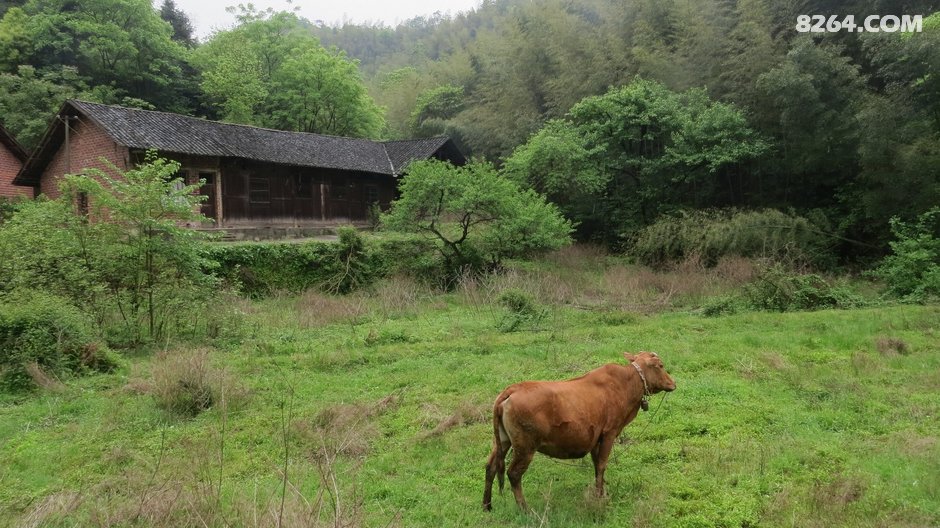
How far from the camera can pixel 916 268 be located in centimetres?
1466

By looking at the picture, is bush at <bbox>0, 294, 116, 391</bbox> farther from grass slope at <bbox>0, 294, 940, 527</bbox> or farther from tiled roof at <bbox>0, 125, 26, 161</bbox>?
tiled roof at <bbox>0, 125, 26, 161</bbox>

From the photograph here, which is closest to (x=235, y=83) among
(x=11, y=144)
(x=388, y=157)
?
(x=388, y=157)

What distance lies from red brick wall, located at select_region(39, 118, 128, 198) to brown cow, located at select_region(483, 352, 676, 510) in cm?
1895

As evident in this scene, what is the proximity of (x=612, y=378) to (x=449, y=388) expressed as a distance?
354 centimetres

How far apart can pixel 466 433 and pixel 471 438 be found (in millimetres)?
126

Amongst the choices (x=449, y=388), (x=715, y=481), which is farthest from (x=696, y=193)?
(x=715, y=481)

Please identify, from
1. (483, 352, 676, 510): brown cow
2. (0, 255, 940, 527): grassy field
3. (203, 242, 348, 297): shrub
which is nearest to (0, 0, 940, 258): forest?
(0, 255, 940, 527): grassy field

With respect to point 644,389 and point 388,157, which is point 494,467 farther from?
point 388,157

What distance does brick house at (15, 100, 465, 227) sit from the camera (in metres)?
19.6

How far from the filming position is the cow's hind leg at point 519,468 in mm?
4113

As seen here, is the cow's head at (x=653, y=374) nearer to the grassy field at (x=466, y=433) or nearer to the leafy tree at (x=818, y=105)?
the grassy field at (x=466, y=433)

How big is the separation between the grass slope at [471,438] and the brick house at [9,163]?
20.6 m

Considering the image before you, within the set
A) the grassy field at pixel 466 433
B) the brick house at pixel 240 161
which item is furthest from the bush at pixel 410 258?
the grassy field at pixel 466 433

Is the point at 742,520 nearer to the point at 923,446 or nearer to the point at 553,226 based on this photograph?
the point at 923,446
